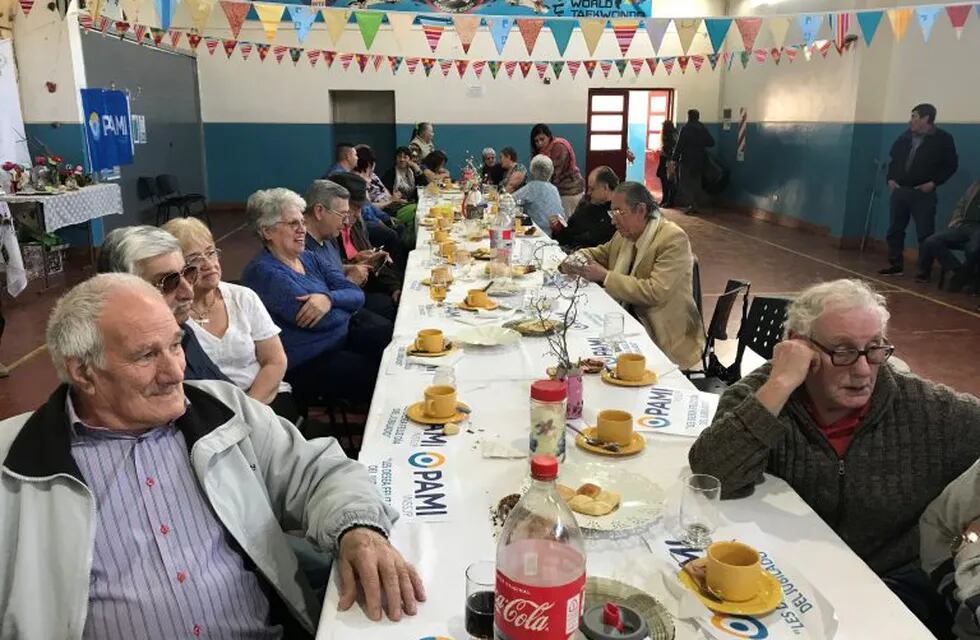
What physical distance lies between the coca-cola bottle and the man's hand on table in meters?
0.24

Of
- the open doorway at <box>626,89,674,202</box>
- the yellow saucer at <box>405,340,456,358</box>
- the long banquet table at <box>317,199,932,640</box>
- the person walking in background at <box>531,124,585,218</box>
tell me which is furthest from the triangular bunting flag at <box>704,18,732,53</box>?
the open doorway at <box>626,89,674,202</box>

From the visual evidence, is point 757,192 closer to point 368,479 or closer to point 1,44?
point 1,44

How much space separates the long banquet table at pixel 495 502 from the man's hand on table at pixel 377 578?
0.9 inches

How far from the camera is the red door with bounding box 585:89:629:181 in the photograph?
13836mm

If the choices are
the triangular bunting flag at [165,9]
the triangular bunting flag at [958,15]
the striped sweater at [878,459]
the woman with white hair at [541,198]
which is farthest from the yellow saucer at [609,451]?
the triangular bunting flag at [958,15]

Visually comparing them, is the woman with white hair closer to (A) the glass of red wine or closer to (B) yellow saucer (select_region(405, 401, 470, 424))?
(B) yellow saucer (select_region(405, 401, 470, 424))

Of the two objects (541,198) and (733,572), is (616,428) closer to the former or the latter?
(733,572)

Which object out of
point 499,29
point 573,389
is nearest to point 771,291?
point 499,29

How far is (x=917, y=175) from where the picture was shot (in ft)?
25.6

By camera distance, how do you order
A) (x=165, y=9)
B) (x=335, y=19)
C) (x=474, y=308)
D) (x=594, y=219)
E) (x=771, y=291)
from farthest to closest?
(x=771, y=291)
(x=335, y=19)
(x=594, y=219)
(x=165, y=9)
(x=474, y=308)

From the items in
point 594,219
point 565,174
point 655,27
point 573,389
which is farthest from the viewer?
point 565,174

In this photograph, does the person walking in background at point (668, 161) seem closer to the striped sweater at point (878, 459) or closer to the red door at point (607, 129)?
the red door at point (607, 129)

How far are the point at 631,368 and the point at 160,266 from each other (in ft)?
4.94

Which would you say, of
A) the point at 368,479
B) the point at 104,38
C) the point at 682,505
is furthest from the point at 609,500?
the point at 104,38
